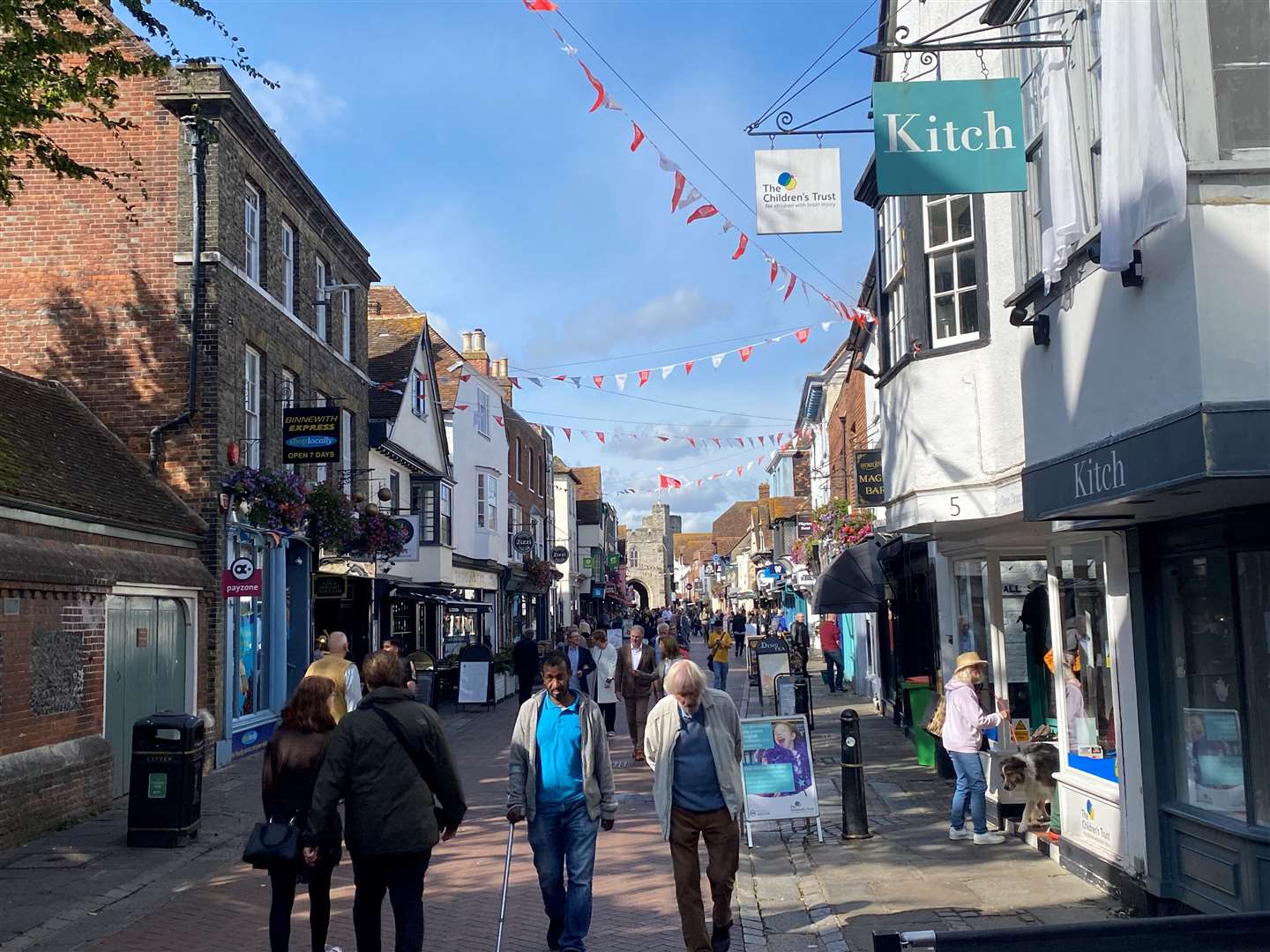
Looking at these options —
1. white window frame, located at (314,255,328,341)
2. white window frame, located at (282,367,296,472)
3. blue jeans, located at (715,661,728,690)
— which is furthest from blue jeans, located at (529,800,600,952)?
blue jeans, located at (715,661,728,690)

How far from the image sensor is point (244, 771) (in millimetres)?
15695

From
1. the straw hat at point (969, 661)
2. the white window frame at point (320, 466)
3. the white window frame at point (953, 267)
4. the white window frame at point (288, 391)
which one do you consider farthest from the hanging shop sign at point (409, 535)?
the straw hat at point (969, 661)

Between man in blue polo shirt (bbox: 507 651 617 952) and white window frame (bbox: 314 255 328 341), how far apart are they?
623 inches

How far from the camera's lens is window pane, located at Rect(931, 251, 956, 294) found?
1103cm

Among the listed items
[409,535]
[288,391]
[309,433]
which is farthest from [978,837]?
[409,535]

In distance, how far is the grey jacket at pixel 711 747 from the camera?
6.84m

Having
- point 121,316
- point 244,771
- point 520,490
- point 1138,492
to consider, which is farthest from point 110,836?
point 520,490

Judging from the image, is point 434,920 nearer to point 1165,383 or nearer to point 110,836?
point 110,836

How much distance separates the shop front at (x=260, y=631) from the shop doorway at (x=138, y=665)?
91 cm

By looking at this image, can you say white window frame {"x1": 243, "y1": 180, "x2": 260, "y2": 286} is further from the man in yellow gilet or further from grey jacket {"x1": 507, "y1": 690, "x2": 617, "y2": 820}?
grey jacket {"x1": 507, "y1": 690, "x2": 617, "y2": 820}

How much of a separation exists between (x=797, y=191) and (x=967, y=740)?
4678 millimetres

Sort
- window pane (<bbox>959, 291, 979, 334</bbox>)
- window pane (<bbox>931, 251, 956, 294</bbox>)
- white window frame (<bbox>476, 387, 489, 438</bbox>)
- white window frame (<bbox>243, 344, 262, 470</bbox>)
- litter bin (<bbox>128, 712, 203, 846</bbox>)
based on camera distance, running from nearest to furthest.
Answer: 1. litter bin (<bbox>128, 712, 203, 846</bbox>)
2. window pane (<bbox>959, 291, 979, 334</bbox>)
3. window pane (<bbox>931, 251, 956, 294</bbox>)
4. white window frame (<bbox>243, 344, 262, 470</bbox>)
5. white window frame (<bbox>476, 387, 489, 438</bbox>)

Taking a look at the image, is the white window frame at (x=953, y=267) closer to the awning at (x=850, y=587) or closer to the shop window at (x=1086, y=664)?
the shop window at (x=1086, y=664)

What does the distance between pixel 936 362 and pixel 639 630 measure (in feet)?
22.9
